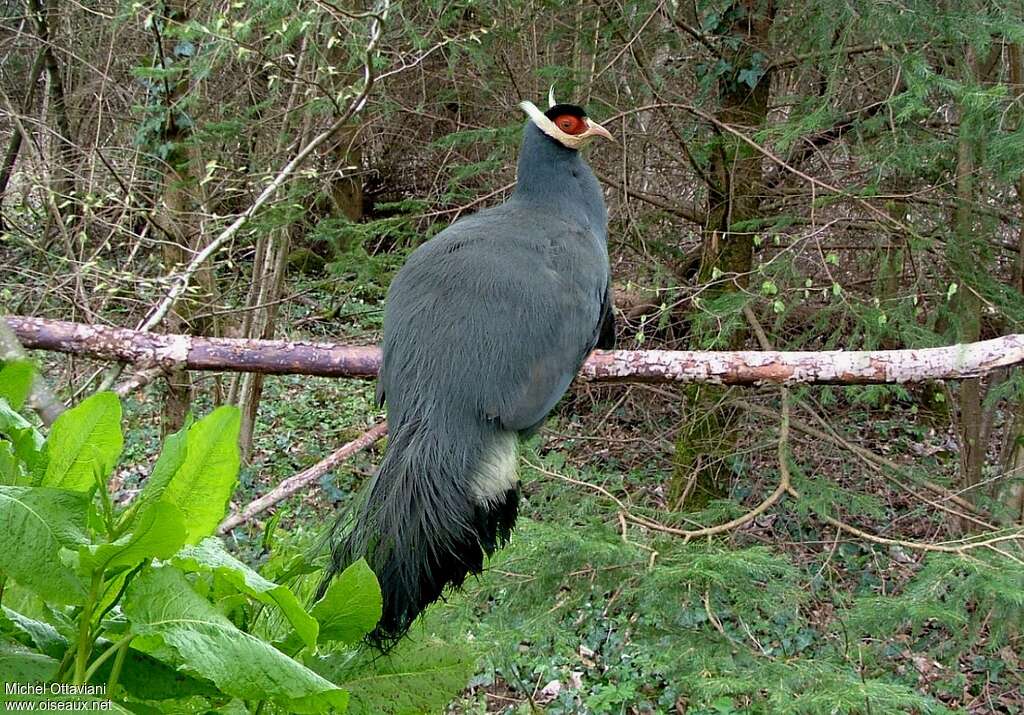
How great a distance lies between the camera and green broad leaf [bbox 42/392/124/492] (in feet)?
3.38

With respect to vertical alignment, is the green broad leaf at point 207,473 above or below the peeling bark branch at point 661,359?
above

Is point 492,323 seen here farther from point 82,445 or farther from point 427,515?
point 82,445

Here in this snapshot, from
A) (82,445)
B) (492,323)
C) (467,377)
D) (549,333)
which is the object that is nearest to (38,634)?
(82,445)

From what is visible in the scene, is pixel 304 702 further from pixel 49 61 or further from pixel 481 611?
pixel 49 61

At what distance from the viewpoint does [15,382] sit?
3.84ft

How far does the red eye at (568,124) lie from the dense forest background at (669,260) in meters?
1.09

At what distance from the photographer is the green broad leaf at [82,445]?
3.38 ft

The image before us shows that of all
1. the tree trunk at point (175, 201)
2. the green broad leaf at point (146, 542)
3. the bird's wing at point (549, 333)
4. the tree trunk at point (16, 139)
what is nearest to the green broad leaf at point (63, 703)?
the green broad leaf at point (146, 542)

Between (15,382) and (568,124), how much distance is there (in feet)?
9.23

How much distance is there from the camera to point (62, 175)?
604 cm

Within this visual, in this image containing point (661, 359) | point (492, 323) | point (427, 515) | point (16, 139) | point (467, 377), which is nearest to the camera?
point (427, 515)

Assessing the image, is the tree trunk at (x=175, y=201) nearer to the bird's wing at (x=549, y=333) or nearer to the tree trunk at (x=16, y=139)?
the tree trunk at (x=16, y=139)

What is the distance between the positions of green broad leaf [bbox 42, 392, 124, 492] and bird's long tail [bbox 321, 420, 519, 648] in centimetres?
73

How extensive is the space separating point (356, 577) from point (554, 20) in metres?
5.10
